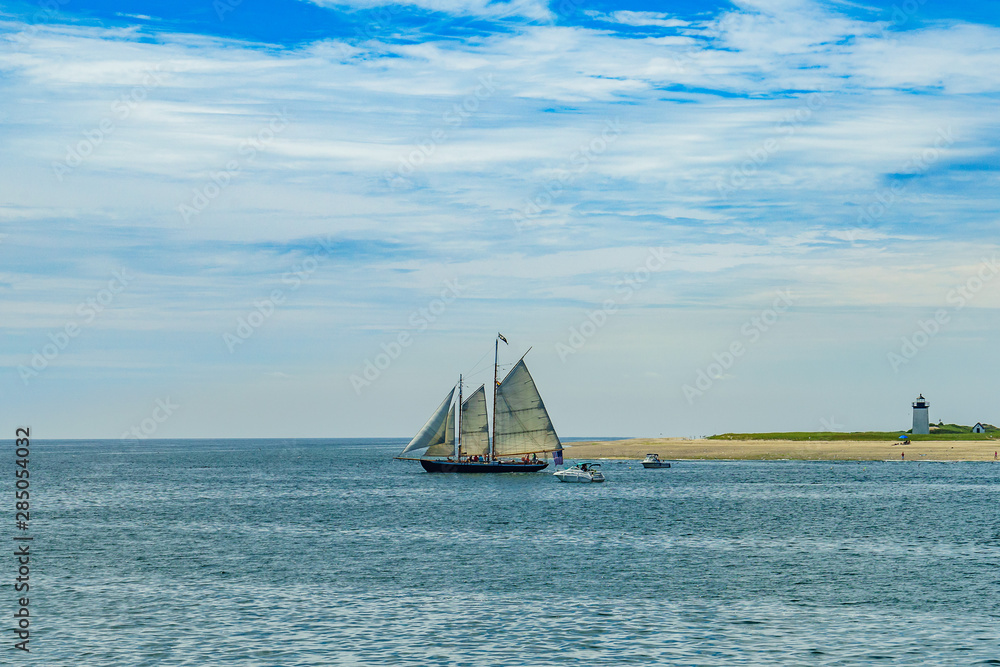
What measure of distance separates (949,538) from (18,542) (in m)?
63.4

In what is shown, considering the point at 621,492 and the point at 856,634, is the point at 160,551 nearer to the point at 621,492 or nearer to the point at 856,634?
the point at 856,634

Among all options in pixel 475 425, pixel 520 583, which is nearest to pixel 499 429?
pixel 475 425

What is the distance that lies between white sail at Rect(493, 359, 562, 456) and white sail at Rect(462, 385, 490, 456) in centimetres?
188

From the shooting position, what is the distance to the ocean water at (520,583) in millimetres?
33562

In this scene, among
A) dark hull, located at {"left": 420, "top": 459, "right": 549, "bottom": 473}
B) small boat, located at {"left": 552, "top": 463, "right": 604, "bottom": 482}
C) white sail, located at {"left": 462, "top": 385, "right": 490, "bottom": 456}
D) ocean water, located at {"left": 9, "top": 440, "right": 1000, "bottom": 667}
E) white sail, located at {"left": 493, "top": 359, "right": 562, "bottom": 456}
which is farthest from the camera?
dark hull, located at {"left": 420, "top": 459, "right": 549, "bottom": 473}

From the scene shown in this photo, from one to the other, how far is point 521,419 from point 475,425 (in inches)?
289

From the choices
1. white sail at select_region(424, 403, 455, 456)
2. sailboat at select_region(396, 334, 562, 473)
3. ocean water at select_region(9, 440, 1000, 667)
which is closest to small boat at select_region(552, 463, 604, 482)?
sailboat at select_region(396, 334, 562, 473)

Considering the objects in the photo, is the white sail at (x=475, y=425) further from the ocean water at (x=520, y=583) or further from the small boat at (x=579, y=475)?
the ocean water at (x=520, y=583)

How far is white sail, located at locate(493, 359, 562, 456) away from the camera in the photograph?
435ft

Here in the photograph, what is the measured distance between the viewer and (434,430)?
14088 cm

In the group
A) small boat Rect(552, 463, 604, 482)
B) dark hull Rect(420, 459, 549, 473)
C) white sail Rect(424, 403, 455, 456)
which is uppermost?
white sail Rect(424, 403, 455, 456)

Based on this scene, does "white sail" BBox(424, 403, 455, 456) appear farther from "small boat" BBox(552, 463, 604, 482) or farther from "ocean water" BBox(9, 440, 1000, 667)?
"ocean water" BBox(9, 440, 1000, 667)

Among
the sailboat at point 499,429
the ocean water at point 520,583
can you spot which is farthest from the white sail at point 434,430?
the ocean water at point 520,583

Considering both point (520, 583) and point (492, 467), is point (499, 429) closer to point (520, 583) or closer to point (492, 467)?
point (492, 467)
